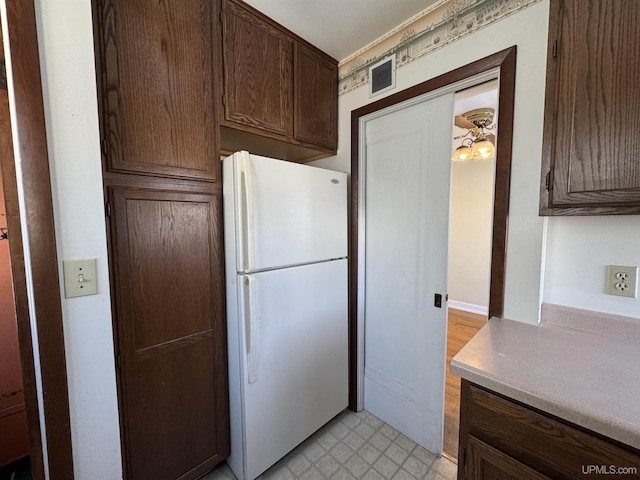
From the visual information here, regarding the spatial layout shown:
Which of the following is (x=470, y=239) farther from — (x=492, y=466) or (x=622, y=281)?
(x=492, y=466)

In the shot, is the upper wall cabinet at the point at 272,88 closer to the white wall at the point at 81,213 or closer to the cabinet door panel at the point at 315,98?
the cabinet door panel at the point at 315,98

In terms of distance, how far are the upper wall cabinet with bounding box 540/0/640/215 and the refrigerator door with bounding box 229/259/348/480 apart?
1.18 meters

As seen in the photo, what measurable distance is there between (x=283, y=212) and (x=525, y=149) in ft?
3.80

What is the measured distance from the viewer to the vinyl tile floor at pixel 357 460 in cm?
143

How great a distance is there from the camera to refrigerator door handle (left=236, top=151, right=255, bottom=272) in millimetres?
1233

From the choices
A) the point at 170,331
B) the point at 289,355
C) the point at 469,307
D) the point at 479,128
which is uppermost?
the point at 479,128

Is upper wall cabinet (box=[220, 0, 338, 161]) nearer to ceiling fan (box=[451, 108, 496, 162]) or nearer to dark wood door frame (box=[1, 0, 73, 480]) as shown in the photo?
dark wood door frame (box=[1, 0, 73, 480])

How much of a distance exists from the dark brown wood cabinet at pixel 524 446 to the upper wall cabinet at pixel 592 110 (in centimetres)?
70

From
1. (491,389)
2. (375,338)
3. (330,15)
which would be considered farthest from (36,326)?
(330,15)

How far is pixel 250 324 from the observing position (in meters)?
1.27

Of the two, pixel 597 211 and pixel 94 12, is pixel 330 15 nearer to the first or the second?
pixel 94 12

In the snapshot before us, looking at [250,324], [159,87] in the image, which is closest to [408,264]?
[250,324]

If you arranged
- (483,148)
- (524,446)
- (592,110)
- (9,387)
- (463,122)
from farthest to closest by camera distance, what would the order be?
(463,122)
(483,148)
(9,387)
(592,110)
(524,446)

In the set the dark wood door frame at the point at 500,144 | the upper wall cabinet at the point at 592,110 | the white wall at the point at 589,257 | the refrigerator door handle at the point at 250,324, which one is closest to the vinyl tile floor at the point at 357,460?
the refrigerator door handle at the point at 250,324
